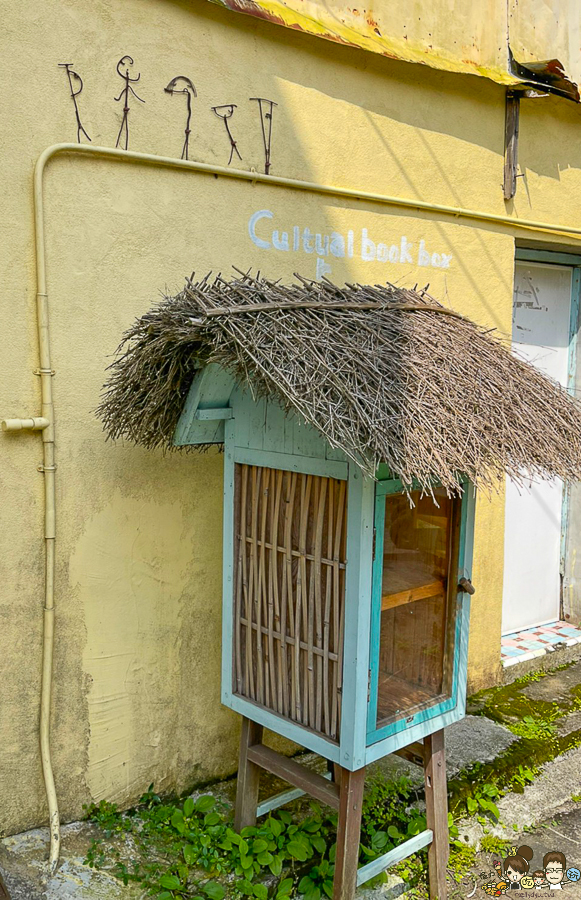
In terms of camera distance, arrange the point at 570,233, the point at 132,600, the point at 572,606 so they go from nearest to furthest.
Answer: the point at 132,600
the point at 570,233
the point at 572,606

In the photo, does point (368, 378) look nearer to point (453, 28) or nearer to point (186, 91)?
point (186, 91)

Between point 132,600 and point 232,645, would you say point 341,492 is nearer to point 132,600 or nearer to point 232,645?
point 232,645

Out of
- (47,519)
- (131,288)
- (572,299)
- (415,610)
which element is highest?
(572,299)

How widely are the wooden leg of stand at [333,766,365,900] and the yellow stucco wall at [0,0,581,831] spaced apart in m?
1.04

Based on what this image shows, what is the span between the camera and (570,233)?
4879 millimetres

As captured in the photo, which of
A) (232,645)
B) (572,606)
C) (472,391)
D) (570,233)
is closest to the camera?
(472,391)

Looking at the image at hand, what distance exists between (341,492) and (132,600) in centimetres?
126

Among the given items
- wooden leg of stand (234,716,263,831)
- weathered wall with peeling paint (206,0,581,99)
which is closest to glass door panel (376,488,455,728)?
wooden leg of stand (234,716,263,831)

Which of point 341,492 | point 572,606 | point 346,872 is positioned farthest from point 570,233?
point 346,872

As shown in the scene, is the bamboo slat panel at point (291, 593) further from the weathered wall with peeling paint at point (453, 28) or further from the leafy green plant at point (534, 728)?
the weathered wall with peeling paint at point (453, 28)

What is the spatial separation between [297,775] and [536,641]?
10.1 feet

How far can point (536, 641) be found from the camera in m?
5.34

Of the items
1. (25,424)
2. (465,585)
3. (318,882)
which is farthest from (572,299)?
(318,882)

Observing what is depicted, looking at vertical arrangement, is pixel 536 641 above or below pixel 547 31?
below
